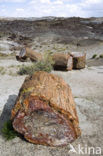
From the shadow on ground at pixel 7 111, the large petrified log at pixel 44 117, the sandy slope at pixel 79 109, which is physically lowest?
the sandy slope at pixel 79 109

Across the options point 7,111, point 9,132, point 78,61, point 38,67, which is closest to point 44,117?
point 9,132

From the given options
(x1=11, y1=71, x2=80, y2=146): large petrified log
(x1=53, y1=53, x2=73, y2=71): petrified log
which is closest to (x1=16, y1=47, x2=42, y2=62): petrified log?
(x1=53, y1=53, x2=73, y2=71): petrified log

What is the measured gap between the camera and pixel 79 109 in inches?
274

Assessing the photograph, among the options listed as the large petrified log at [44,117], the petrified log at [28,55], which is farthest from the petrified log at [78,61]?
the large petrified log at [44,117]

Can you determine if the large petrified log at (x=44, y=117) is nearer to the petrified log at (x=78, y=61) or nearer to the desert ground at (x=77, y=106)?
the desert ground at (x=77, y=106)

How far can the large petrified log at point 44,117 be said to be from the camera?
15.2 feet

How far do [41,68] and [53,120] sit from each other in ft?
23.2

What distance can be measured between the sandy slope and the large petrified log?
25 centimetres

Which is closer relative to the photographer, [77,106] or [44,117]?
[44,117]

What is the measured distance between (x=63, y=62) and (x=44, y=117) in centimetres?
788

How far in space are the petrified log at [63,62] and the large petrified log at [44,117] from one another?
7396 mm

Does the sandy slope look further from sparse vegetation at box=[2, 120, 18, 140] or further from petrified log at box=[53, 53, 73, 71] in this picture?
petrified log at box=[53, 53, 73, 71]

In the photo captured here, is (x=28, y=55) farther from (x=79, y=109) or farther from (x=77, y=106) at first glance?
(x=79, y=109)

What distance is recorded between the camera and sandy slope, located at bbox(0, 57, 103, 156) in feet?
15.6
